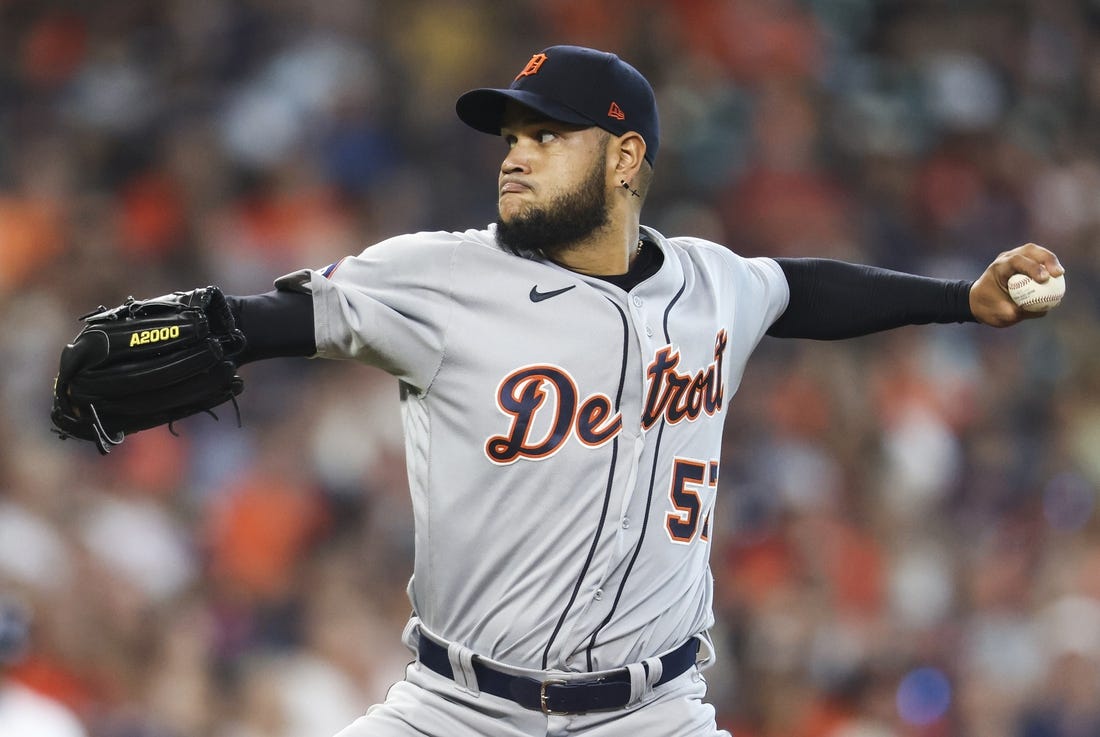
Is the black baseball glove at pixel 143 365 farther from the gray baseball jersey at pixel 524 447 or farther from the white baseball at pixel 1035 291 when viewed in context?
the white baseball at pixel 1035 291

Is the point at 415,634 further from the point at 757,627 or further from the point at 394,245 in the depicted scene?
the point at 757,627

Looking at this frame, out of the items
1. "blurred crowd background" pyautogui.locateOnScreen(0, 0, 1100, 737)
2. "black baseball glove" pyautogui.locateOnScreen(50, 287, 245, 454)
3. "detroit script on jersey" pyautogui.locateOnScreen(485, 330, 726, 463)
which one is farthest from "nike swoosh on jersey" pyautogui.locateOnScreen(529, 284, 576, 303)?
"blurred crowd background" pyautogui.locateOnScreen(0, 0, 1100, 737)

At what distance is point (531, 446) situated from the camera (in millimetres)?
2602

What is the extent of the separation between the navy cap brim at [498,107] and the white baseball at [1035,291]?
0.83 m

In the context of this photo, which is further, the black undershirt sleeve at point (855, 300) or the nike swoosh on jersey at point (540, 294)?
the black undershirt sleeve at point (855, 300)

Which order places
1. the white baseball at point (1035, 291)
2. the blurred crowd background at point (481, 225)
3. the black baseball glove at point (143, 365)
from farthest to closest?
the blurred crowd background at point (481, 225)
the white baseball at point (1035, 291)
the black baseball glove at point (143, 365)

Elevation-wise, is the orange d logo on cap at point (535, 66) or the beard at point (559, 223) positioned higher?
the orange d logo on cap at point (535, 66)

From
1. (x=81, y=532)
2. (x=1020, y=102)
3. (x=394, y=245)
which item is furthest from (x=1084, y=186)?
(x=394, y=245)

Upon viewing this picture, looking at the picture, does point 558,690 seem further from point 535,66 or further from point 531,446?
point 535,66

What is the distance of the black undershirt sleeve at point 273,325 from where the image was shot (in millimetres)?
2503

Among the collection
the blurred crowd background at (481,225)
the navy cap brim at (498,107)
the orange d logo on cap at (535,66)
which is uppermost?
the orange d logo on cap at (535,66)

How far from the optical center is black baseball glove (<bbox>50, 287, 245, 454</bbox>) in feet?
7.82

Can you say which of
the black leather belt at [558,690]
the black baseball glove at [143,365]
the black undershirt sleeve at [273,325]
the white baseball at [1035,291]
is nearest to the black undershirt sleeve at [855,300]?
the white baseball at [1035,291]

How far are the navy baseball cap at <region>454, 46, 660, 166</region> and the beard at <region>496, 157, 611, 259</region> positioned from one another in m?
0.11
